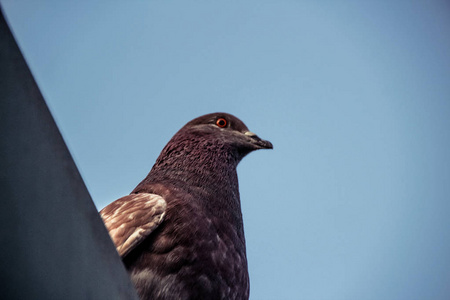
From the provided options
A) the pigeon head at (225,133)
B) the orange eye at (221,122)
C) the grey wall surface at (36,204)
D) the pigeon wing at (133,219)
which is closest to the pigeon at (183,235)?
the pigeon wing at (133,219)

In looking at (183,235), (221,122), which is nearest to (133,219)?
(183,235)

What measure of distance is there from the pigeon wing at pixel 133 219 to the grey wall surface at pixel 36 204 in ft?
6.75

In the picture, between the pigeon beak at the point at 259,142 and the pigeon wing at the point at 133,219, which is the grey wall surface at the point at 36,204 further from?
the pigeon beak at the point at 259,142

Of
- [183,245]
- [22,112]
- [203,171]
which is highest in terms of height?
[22,112]

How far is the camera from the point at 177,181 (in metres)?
3.66

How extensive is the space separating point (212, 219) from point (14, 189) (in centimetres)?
256

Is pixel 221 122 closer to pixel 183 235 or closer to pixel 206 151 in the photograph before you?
pixel 206 151

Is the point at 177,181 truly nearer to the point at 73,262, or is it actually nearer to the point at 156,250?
the point at 156,250

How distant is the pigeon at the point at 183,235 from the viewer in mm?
2682

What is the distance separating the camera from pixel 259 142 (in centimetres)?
518

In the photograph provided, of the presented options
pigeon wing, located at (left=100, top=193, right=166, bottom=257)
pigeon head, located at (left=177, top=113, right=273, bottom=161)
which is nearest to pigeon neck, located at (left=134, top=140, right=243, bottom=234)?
pigeon head, located at (left=177, top=113, right=273, bottom=161)

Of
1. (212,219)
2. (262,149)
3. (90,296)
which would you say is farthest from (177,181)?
(90,296)

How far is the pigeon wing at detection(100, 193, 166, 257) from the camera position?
8.98 ft

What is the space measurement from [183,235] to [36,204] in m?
2.23
